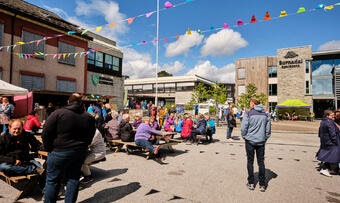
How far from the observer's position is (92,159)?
432 cm

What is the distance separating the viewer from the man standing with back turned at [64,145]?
8.95 ft

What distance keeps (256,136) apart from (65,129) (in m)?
3.63

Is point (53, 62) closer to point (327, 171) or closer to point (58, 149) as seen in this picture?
point (58, 149)

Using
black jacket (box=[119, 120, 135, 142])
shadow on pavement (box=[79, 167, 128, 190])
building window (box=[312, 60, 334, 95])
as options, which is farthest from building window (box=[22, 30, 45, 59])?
building window (box=[312, 60, 334, 95])

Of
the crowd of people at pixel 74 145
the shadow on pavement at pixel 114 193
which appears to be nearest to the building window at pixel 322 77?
the crowd of people at pixel 74 145

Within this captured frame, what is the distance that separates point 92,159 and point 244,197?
3279mm

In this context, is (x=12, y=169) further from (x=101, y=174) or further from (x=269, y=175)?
(x=269, y=175)

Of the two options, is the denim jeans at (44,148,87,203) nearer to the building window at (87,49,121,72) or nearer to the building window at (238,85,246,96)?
the building window at (87,49,121,72)

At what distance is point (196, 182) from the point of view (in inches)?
175

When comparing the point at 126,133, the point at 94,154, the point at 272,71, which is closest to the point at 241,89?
the point at 272,71

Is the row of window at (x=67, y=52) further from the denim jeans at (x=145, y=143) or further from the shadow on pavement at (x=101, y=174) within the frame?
the shadow on pavement at (x=101, y=174)

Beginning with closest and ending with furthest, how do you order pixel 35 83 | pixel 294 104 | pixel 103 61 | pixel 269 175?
pixel 269 175 < pixel 35 83 < pixel 103 61 < pixel 294 104

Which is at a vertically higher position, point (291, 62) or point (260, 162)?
point (291, 62)

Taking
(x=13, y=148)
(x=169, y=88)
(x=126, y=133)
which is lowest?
(x=126, y=133)
